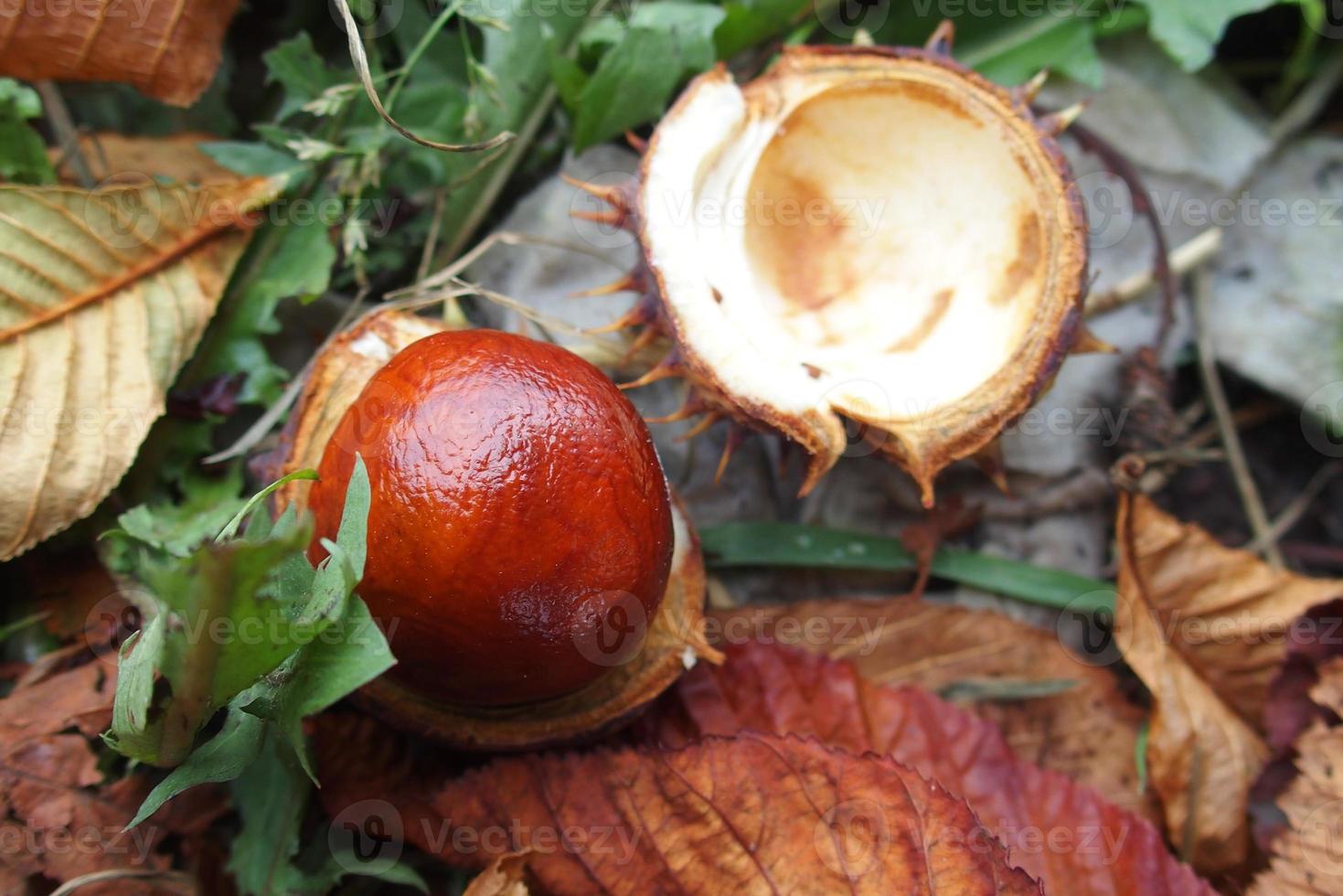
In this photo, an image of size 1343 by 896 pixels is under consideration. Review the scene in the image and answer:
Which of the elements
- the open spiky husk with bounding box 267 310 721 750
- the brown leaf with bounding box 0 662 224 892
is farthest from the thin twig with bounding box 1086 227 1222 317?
the brown leaf with bounding box 0 662 224 892

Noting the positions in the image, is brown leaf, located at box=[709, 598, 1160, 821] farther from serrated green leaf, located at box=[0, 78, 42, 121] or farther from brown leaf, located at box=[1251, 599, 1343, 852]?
serrated green leaf, located at box=[0, 78, 42, 121]

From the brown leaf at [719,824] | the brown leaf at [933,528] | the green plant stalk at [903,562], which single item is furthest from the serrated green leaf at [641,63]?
the brown leaf at [719,824]

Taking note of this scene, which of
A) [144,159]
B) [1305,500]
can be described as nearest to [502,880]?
[144,159]

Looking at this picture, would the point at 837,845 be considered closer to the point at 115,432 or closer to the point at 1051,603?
the point at 1051,603

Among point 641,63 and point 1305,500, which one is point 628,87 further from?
point 1305,500

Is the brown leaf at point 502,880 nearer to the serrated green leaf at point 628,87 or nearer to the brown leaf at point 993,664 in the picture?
the brown leaf at point 993,664
